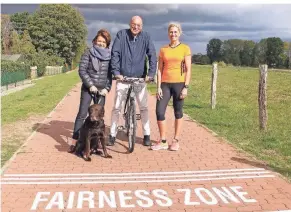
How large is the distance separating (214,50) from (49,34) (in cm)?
4971

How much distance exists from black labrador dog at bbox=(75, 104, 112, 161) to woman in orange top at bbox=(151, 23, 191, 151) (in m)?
1.09

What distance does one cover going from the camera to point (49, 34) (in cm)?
7044

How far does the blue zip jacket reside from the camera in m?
7.01

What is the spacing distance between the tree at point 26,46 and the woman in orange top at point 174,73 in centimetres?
5962

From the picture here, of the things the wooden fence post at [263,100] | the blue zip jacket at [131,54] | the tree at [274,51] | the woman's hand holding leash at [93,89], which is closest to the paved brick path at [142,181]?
the woman's hand holding leash at [93,89]

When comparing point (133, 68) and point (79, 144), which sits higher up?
point (133, 68)

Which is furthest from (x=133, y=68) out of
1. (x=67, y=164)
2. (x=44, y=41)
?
(x=44, y=41)

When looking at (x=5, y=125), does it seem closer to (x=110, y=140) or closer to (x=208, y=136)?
(x=110, y=140)

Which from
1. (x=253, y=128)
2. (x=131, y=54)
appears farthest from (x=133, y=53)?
(x=253, y=128)

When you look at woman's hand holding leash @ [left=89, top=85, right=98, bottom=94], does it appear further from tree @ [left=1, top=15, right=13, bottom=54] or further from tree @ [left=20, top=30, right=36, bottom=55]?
tree @ [left=1, top=15, right=13, bottom=54]

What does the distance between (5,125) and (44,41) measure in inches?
2460

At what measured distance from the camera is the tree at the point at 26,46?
6475 cm

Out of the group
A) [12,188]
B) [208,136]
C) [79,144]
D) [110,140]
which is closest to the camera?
[12,188]

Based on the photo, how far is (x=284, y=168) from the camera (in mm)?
6250
